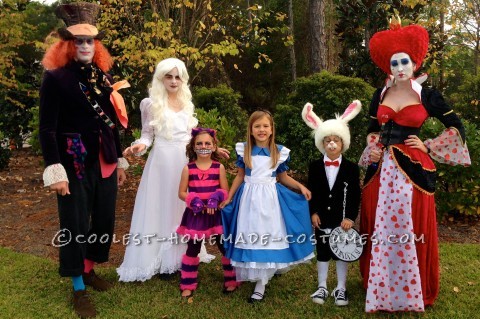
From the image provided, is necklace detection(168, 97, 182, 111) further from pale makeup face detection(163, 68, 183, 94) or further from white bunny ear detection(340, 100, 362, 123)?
white bunny ear detection(340, 100, 362, 123)

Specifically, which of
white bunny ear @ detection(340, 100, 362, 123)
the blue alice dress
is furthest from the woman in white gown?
white bunny ear @ detection(340, 100, 362, 123)

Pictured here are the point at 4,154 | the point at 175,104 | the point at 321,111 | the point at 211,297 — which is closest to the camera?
the point at 211,297

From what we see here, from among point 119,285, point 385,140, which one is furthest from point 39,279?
point 385,140

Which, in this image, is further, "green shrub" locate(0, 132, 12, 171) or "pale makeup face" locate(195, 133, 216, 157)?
"green shrub" locate(0, 132, 12, 171)

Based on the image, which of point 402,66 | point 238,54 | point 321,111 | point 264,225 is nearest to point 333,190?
point 264,225

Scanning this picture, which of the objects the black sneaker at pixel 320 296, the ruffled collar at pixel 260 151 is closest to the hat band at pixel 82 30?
the ruffled collar at pixel 260 151

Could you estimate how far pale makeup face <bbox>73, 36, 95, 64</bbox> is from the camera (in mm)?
3504

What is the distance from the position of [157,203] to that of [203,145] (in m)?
0.72

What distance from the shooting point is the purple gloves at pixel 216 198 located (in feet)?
12.2

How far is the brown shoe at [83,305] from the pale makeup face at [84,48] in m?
1.84

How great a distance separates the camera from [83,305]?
3.64 m

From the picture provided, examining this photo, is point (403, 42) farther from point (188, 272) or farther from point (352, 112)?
point (188, 272)

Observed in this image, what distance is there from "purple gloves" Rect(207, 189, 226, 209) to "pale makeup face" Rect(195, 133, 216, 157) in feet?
1.09

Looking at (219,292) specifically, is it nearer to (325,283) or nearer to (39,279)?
(325,283)
